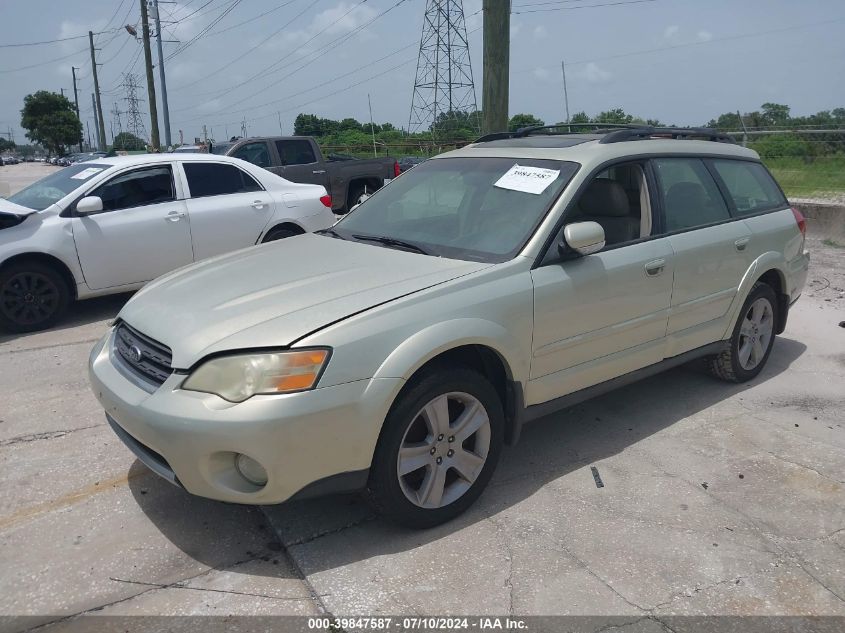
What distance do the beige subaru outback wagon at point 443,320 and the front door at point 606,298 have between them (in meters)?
0.01

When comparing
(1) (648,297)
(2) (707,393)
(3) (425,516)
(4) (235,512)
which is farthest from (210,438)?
(2) (707,393)

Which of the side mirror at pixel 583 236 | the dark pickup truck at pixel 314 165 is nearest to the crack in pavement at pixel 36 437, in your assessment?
the side mirror at pixel 583 236

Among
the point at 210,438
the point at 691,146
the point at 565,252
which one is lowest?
the point at 210,438

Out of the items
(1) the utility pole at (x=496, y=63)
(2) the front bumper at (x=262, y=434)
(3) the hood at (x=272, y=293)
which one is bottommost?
(2) the front bumper at (x=262, y=434)

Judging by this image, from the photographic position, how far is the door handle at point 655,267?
4.00 m

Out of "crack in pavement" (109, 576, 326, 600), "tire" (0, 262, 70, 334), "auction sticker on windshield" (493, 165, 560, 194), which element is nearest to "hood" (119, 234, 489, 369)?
"auction sticker on windshield" (493, 165, 560, 194)

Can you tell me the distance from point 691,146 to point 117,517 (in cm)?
400

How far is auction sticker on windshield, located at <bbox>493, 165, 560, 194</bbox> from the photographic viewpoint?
3.83 metres

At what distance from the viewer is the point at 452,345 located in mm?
3100

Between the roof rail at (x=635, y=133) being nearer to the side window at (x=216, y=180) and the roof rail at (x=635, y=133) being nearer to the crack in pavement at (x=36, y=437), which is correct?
the crack in pavement at (x=36, y=437)

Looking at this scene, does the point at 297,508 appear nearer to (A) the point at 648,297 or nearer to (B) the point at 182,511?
(B) the point at 182,511

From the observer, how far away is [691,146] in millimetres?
4668

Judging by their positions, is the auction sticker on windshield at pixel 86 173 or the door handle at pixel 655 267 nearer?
the door handle at pixel 655 267

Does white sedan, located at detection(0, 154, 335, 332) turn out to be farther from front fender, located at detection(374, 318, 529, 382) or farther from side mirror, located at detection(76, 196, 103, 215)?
front fender, located at detection(374, 318, 529, 382)
